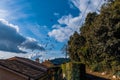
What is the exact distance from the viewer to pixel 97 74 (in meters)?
41.0

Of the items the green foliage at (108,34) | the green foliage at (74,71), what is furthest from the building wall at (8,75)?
the green foliage at (108,34)

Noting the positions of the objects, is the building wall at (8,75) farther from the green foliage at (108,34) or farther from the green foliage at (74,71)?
the green foliage at (108,34)

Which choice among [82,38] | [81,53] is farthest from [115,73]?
[82,38]

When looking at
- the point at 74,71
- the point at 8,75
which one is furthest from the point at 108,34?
the point at 74,71

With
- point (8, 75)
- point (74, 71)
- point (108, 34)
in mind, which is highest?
point (108, 34)

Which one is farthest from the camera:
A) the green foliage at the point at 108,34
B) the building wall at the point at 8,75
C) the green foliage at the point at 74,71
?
the green foliage at the point at 108,34

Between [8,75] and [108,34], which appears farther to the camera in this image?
[108,34]

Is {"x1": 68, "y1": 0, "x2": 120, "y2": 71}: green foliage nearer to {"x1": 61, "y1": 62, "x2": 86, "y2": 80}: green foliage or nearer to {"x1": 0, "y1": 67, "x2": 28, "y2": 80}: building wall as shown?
{"x1": 0, "y1": 67, "x2": 28, "y2": 80}: building wall

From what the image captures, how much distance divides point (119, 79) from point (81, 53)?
14.9m

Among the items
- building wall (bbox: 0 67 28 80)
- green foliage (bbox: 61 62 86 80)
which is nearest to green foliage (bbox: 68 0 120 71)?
building wall (bbox: 0 67 28 80)

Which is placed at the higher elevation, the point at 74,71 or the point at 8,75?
the point at 8,75

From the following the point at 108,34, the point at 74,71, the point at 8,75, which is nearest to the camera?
the point at 74,71

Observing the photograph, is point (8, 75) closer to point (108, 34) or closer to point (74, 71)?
point (74, 71)

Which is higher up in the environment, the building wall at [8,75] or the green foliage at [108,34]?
the green foliage at [108,34]
